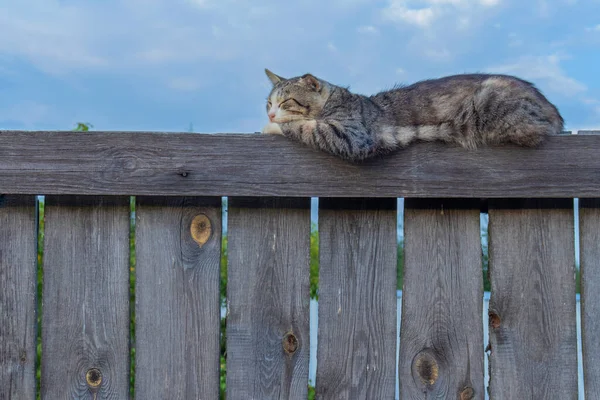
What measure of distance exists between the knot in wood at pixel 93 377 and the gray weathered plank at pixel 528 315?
1.42 metres

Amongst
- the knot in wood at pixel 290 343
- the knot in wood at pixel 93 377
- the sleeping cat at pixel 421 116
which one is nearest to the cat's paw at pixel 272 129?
the sleeping cat at pixel 421 116

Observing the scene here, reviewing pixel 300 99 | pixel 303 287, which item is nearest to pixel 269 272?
pixel 303 287

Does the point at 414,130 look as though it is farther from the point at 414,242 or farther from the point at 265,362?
the point at 265,362

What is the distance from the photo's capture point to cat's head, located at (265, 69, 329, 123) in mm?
2631

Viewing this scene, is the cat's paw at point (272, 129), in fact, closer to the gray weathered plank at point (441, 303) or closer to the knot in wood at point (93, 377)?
the gray weathered plank at point (441, 303)

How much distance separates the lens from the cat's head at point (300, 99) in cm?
263

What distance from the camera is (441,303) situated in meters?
2.18

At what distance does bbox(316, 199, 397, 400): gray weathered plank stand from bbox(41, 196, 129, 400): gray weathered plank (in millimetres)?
724

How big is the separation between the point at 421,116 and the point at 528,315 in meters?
0.82

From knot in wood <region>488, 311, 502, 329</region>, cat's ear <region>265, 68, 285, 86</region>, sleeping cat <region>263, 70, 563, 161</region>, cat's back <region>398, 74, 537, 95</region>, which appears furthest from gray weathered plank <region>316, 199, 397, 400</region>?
cat's ear <region>265, 68, 285, 86</region>

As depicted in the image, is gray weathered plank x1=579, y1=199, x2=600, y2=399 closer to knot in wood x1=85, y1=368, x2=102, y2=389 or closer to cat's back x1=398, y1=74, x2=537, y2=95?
cat's back x1=398, y1=74, x2=537, y2=95

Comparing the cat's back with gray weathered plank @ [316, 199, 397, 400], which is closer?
gray weathered plank @ [316, 199, 397, 400]

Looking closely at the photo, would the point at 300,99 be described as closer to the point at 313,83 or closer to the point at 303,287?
the point at 313,83

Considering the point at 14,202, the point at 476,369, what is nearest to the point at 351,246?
the point at 476,369
